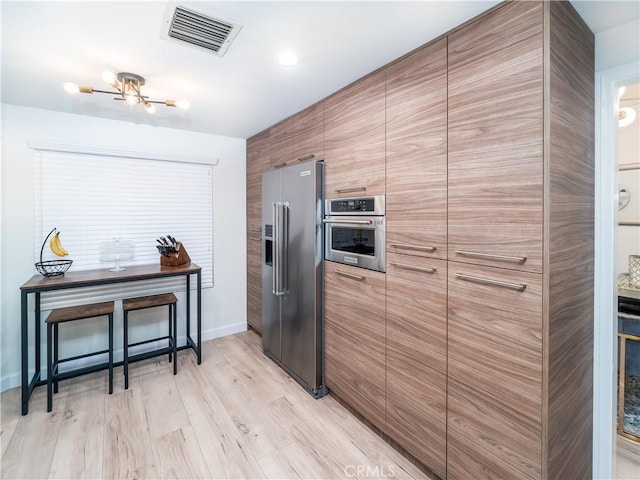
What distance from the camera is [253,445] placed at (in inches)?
75.9

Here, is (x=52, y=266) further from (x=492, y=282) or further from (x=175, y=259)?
(x=492, y=282)

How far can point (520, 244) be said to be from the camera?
1.26 meters

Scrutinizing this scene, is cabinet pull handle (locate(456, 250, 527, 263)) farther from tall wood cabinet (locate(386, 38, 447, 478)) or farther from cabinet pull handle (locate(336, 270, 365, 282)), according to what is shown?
cabinet pull handle (locate(336, 270, 365, 282))

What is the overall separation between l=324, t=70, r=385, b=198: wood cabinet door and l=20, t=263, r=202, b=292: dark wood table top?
66.4 inches

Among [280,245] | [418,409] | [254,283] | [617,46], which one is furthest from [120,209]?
[617,46]

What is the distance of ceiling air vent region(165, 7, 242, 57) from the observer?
1422 millimetres

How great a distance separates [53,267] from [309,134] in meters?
2.42

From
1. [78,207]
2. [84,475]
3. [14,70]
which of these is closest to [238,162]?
[78,207]

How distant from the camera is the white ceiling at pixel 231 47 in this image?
4.49 feet

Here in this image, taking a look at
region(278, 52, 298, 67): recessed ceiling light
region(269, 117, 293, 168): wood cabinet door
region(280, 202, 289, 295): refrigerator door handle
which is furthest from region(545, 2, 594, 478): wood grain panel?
region(269, 117, 293, 168): wood cabinet door

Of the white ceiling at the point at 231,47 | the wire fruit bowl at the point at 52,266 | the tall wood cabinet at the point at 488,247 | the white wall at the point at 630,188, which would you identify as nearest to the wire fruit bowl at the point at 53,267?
the wire fruit bowl at the point at 52,266

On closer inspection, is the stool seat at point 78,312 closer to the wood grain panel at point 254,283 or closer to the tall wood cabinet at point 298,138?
the wood grain panel at point 254,283

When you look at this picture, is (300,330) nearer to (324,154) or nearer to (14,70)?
(324,154)

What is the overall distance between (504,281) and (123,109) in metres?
3.23
